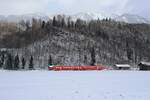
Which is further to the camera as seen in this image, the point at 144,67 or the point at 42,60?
the point at 42,60

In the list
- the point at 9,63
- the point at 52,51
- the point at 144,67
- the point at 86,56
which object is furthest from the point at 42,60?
the point at 144,67

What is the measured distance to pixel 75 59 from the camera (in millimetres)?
190250

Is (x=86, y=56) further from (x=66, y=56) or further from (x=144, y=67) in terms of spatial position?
(x=144, y=67)

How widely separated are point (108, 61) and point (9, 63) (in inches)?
3168
